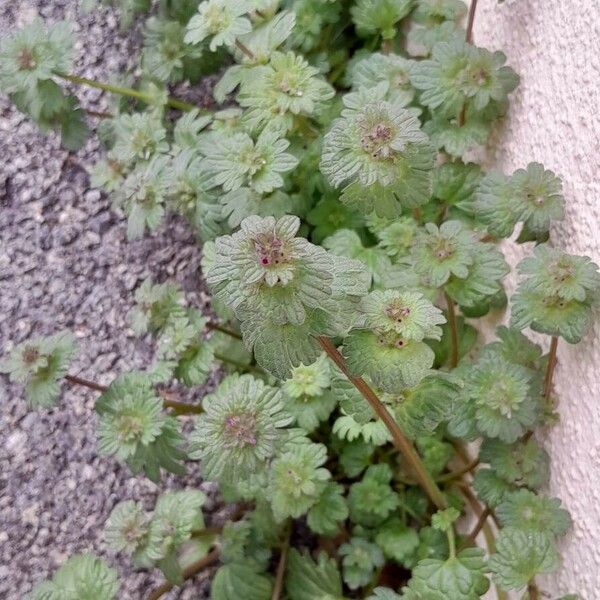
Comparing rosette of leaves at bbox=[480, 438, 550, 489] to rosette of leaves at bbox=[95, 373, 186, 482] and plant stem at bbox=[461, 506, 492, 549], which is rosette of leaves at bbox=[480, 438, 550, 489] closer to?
plant stem at bbox=[461, 506, 492, 549]

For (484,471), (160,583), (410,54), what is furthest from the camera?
(410,54)

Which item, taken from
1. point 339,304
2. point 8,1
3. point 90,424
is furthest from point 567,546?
point 8,1

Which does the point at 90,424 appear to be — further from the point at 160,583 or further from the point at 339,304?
the point at 339,304

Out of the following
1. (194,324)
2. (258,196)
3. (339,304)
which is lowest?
(194,324)

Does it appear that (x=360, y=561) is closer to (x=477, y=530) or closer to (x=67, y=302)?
(x=477, y=530)

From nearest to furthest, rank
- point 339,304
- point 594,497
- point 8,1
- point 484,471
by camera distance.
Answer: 1. point 339,304
2. point 594,497
3. point 484,471
4. point 8,1

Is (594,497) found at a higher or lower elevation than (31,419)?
higher
